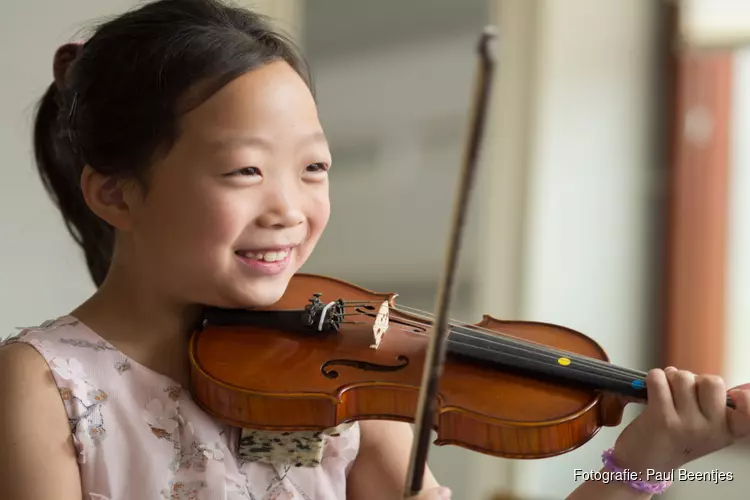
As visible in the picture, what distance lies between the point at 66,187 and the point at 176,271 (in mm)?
247

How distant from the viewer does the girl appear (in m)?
0.77

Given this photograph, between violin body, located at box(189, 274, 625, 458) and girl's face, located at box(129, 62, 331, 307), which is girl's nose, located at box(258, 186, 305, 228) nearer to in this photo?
girl's face, located at box(129, 62, 331, 307)

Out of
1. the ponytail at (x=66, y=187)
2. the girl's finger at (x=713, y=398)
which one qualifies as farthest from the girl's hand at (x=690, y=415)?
the ponytail at (x=66, y=187)

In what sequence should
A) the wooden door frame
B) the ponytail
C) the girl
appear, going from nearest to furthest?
the girl → the ponytail → the wooden door frame

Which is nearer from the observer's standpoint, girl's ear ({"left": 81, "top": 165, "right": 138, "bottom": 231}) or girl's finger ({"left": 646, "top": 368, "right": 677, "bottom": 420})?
girl's finger ({"left": 646, "top": 368, "right": 677, "bottom": 420})

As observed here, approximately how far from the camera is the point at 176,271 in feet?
2.72

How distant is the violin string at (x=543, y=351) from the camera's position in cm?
78

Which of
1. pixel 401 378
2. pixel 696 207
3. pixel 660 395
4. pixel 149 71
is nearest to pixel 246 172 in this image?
pixel 149 71

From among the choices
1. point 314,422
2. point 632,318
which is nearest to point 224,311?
point 314,422

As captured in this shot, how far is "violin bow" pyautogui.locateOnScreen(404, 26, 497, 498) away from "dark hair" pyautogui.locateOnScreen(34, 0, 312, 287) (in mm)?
364

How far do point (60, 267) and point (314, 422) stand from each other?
77 cm

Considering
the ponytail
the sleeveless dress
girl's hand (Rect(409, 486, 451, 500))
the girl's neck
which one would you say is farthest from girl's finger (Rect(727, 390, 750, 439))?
the ponytail

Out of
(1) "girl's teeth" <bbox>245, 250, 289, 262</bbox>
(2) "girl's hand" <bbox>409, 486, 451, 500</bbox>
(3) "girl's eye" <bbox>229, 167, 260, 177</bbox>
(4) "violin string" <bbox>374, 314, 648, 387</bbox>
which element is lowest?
(2) "girl's hand" <bbox>409, 486, 451, 500</bbox>

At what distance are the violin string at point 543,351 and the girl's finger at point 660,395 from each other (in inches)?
0.8
